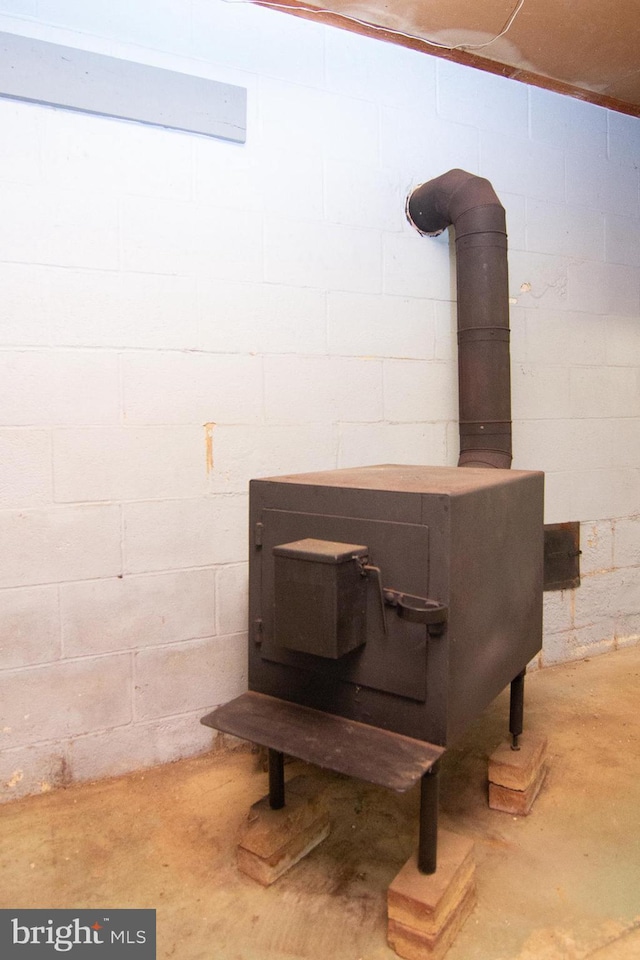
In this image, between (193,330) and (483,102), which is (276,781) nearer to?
(193,330)

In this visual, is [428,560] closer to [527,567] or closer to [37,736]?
[527,567]

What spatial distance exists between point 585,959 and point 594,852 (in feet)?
1.13

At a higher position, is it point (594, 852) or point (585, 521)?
point (585, 521)

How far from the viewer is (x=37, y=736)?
1.78m

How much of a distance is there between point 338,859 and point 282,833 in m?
0.17

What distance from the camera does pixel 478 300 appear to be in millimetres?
2178

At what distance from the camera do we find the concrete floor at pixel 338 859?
128 centimetres

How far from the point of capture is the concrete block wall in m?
1.75

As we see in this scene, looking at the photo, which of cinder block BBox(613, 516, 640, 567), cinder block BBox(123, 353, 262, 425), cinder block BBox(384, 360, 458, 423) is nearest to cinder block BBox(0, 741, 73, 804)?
cinder block BBox(123, 353, 262, 425)

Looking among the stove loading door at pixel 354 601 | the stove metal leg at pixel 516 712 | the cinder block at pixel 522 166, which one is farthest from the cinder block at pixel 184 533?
the cinder block at pixel 522 166

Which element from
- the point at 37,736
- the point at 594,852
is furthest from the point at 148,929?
the point at 594,852

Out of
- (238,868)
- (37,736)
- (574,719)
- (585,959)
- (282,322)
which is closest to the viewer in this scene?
(585,959)

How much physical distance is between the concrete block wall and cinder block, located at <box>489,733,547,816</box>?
84 cm

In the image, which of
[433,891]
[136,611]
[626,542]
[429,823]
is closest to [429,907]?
[433,891]
